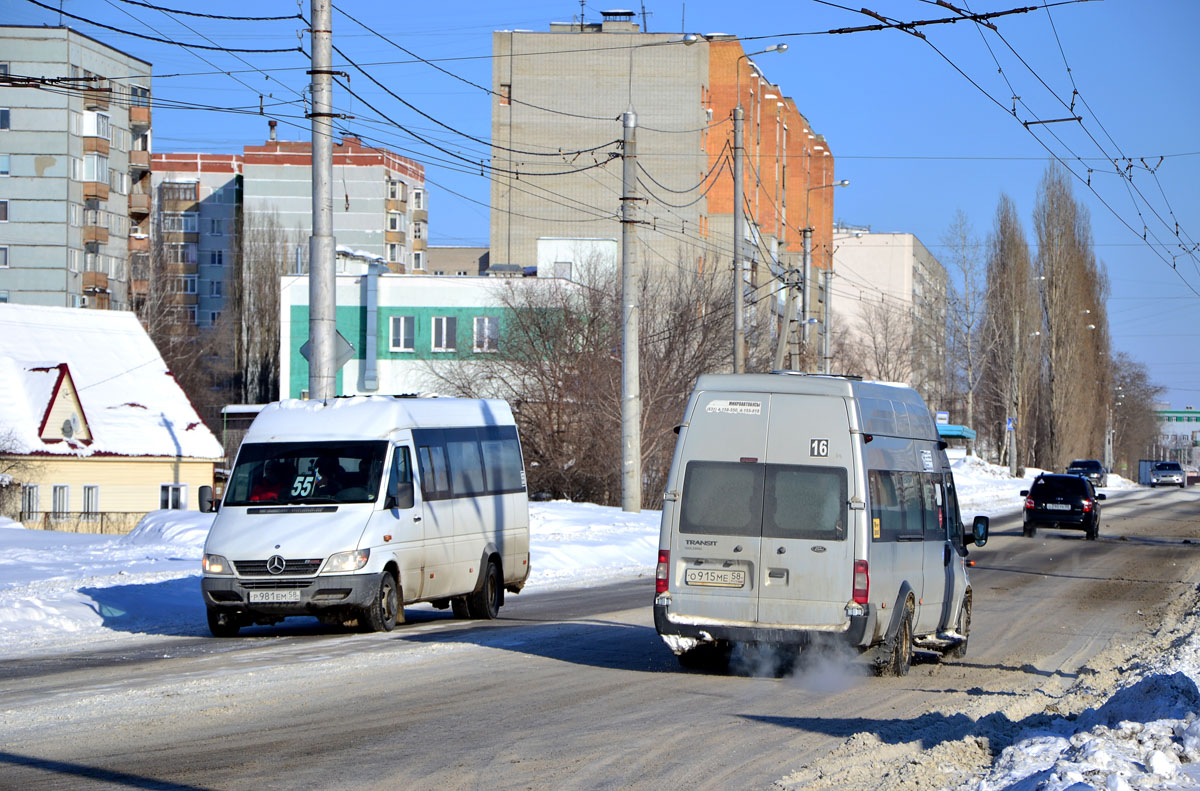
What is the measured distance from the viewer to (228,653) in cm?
1275

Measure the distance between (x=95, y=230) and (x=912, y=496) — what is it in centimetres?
7277

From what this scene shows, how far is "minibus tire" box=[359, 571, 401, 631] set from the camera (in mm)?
A: 14141

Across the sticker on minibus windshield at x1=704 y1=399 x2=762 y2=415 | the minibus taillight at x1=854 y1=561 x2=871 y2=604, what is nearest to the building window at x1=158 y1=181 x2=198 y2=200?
the sticker on minibus windshield at x1=704 y1=399 x2=762 y2=415

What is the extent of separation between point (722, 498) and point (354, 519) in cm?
465

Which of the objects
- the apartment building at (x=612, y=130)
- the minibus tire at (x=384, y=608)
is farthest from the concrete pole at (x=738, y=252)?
the apartment building at (x=612, y=130)

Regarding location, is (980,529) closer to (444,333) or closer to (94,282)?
(444,333)

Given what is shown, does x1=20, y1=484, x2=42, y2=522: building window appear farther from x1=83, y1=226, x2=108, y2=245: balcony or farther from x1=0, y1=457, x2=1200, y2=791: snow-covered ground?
x1=83, y1=226, x2=108, y2=245: balcony

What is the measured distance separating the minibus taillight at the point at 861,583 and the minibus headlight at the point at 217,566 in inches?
→ 260

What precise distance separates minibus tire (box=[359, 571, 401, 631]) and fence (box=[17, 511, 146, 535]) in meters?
30.4

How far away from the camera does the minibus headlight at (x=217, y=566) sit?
14.0 m

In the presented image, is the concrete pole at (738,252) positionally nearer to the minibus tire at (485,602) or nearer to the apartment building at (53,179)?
the minibus tire at (485,602)

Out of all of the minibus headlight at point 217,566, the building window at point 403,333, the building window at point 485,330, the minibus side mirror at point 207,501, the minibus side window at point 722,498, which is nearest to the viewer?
the minibus side window at point 722,498

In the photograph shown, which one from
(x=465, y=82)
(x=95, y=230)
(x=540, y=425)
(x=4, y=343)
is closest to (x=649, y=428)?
(x=540, y=425)

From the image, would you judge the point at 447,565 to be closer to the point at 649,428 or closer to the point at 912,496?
the point at 912,496
